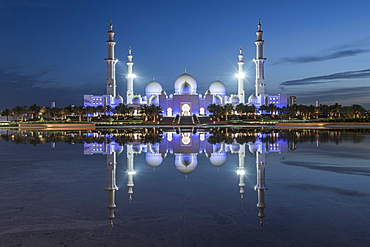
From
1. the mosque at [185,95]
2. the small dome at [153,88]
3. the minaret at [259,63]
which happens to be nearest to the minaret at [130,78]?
the mosque at [185,95]

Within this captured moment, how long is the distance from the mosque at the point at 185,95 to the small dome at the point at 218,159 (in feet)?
217

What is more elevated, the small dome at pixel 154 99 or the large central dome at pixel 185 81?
the large central dome at pixel 185 81

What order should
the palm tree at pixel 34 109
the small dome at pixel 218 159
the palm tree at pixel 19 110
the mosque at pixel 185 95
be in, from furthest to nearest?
the mosque at pixel 185 95 < the palm tree at pixel 34 109 < the palm tree at pixel 19 110 < the small dome at pixel 218 159

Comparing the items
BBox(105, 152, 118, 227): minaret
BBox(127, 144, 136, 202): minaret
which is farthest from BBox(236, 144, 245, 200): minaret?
BBox(105, 152, 118, 227): minaret

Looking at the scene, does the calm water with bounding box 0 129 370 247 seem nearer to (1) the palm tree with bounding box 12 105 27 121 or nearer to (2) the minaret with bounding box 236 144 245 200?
(2) the minaret with bounding box 236 144 245 200

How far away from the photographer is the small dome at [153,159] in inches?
378

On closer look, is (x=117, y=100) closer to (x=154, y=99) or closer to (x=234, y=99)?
(x=154, y=99)

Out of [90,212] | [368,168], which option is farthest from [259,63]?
[90,212]

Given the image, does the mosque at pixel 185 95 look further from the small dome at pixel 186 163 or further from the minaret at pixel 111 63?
the small dome at pixel 186 163

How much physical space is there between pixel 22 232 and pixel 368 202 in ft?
16.7

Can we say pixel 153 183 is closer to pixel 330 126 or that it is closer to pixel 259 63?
pixel 330 126

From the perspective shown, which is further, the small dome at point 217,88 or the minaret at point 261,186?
the small dome at point 217,88

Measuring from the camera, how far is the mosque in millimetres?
74875

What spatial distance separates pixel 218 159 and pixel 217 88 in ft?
261
